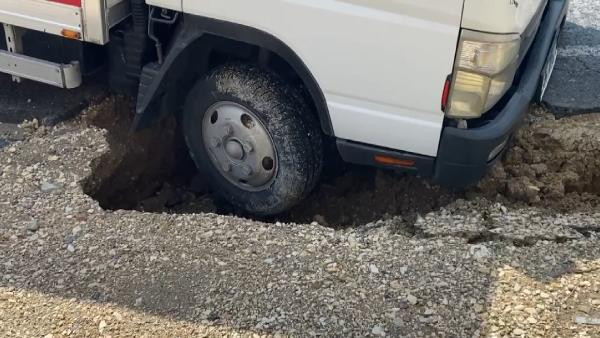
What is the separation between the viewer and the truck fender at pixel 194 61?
386 cm

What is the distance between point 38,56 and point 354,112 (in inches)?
89.6

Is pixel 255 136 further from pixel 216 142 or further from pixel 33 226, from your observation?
pixel 33 226

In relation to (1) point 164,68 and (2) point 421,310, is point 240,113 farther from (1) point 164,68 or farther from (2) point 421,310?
(2) point 421,310

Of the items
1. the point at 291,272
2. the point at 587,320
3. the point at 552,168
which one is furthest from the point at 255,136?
the point at 587,320

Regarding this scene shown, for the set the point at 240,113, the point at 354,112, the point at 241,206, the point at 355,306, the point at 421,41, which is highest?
the point at 421,41

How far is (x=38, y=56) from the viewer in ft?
15.5

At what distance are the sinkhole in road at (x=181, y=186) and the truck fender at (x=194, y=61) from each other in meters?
0.52

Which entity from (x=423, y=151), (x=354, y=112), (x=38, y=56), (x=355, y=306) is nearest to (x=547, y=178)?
(x=423, y=151)

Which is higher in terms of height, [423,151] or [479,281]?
[423,151]

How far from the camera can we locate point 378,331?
336 cm

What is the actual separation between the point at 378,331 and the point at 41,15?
9.11 feet

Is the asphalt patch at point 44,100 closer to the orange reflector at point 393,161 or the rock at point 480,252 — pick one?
the orange reflector at point 393,161

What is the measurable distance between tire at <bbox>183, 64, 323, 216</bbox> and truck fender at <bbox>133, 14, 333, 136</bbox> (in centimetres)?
19

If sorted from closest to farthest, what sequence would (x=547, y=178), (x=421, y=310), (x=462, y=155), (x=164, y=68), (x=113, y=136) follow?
(x=421, y=310), (x=462, y=155), (x=164, y=68), (x=547, y=178), (x=113, y=136)
